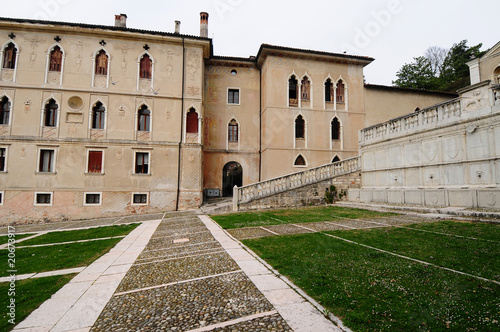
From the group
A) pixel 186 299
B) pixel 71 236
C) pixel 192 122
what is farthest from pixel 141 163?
pixel 186 299

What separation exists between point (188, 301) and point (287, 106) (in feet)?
64.7

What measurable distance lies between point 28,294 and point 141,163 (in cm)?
1503

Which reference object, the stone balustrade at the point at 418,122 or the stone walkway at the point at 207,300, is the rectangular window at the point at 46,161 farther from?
the stone balustrade at the point at 418,122

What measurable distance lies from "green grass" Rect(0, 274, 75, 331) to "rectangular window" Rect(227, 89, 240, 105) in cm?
1952

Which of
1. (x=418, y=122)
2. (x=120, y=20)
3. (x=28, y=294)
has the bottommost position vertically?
(x=28, y=294)

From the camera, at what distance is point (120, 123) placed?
18.1m

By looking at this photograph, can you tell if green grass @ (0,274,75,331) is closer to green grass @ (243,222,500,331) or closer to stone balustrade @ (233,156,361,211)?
green grass @ (243,222,500,331)

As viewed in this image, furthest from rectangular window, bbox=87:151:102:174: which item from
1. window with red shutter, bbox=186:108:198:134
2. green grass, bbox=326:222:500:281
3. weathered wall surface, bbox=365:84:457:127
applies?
weathered wall surface, bbox=365:84:457:127

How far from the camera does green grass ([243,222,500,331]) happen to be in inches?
99.2

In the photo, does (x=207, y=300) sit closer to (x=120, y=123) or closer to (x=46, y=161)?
(x=120, y=123)

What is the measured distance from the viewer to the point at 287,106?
21359 mm

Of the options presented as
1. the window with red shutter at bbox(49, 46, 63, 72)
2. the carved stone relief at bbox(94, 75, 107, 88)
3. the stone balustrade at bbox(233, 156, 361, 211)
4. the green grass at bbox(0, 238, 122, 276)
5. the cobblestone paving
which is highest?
the window with red shutter at bbox(49, 46, 63, 72)

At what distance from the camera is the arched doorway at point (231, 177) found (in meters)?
22.7

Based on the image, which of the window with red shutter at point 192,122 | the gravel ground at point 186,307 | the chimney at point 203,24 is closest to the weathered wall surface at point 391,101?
the chimney at point 203,24
